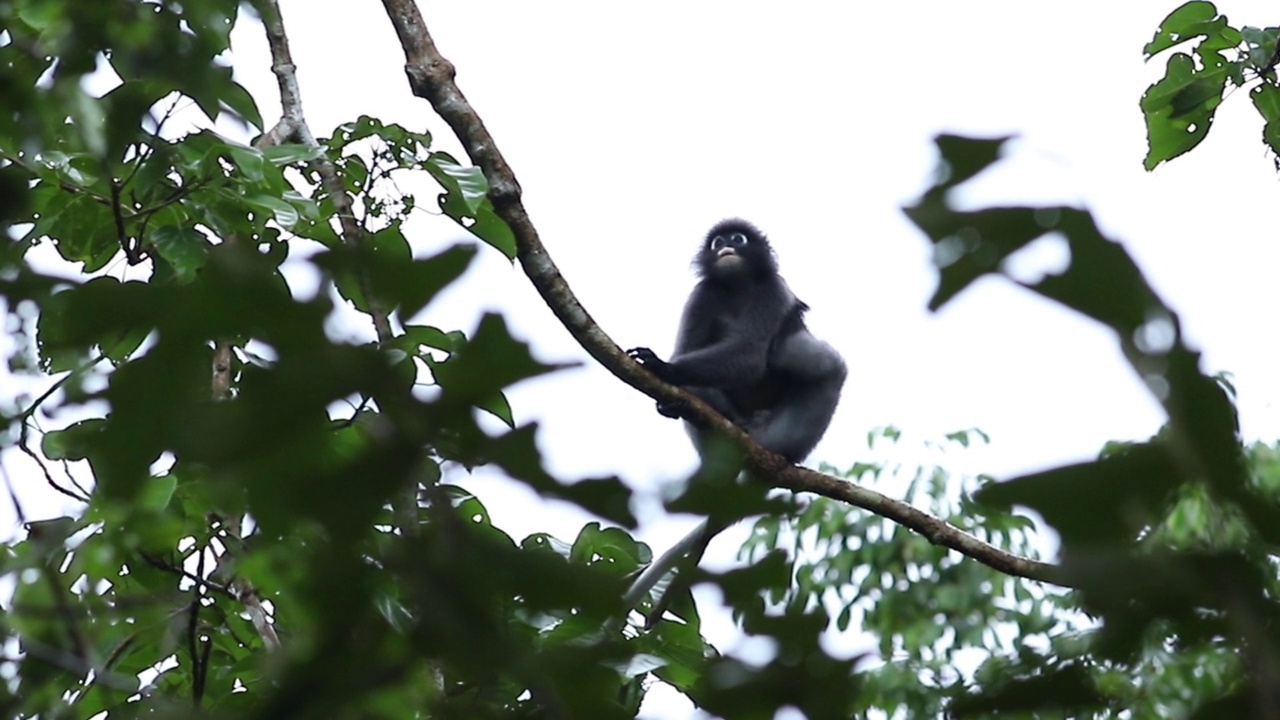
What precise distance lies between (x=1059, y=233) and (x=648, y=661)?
0.62 m

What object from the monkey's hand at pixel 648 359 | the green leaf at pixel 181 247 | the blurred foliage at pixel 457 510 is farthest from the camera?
the monkey's hand at pixel 648 359

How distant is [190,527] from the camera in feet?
7.23

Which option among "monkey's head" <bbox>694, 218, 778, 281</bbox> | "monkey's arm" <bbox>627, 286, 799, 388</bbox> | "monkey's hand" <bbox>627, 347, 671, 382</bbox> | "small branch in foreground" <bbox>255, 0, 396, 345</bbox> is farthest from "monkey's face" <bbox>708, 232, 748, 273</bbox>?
"small branch in foreground" <bbox>255, 0, 396, 345</bbox>

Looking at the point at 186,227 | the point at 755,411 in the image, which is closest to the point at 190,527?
the point at 186,227

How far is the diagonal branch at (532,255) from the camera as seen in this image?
12.0 feet

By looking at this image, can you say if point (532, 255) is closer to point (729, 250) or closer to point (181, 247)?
point (181, 247)

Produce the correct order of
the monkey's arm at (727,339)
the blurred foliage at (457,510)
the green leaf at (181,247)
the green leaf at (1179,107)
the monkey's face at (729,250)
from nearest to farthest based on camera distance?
the blurred foliage at (457,510) → the green leaf at (181,247) → the green leaf at (1179,107) → the monkey's arm at (727,339) → the monkey's face at (729,250)

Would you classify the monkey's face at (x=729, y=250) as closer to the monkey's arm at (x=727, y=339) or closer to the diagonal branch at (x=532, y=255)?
the monkey's arm at (x=727, y=339)

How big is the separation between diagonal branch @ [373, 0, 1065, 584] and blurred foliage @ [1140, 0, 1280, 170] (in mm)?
989

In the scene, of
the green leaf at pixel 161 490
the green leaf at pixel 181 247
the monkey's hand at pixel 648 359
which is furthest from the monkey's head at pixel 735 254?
the green leaf at pixel 161 490

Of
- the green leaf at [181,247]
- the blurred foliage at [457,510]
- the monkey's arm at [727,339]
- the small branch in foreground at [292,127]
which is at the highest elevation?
the monkey's arm at [727,339]

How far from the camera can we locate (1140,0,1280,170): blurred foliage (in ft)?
10.1

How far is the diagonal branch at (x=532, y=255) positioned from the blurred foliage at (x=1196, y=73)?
38.9 inches

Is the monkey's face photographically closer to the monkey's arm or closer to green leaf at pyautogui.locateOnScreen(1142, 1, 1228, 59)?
the monkey's arm
